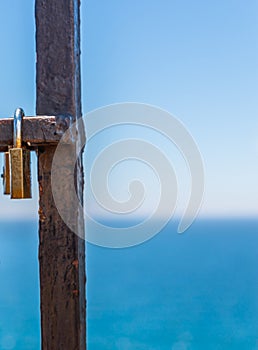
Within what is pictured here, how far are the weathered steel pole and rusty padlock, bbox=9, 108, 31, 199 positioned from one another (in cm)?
2

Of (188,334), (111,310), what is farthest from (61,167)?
(188,334)

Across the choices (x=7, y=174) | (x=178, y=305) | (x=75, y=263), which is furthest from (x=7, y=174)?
(x=178, y=305)

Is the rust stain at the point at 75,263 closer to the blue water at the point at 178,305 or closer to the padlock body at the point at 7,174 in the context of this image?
the padlock body at the point at 7,174

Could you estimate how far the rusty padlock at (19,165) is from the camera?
529mm

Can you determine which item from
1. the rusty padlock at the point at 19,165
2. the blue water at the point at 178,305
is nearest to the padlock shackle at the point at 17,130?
the rusty padlock at the point at 19,165

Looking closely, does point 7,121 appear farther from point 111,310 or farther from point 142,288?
point 111,310

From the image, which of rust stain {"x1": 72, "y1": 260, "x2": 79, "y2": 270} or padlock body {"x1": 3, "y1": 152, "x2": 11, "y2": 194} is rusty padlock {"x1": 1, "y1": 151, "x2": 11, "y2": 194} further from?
rust stain {"x1": 72, "y1": 260, "x2": 79, "y2": 270}

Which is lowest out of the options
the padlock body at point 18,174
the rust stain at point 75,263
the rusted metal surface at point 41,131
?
the rust stain at point 75,263

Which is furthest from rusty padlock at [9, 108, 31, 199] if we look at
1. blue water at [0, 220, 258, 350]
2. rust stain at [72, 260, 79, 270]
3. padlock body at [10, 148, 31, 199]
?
blue water at [0, 220, 258, 350]

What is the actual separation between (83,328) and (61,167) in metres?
0.23

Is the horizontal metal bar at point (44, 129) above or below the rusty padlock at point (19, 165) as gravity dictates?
above

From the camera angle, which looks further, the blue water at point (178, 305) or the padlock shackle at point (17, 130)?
the blue water at point (178, 305)

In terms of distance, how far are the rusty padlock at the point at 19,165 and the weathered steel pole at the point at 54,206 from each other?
21mm

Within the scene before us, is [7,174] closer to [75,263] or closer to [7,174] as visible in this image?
[7,174]
